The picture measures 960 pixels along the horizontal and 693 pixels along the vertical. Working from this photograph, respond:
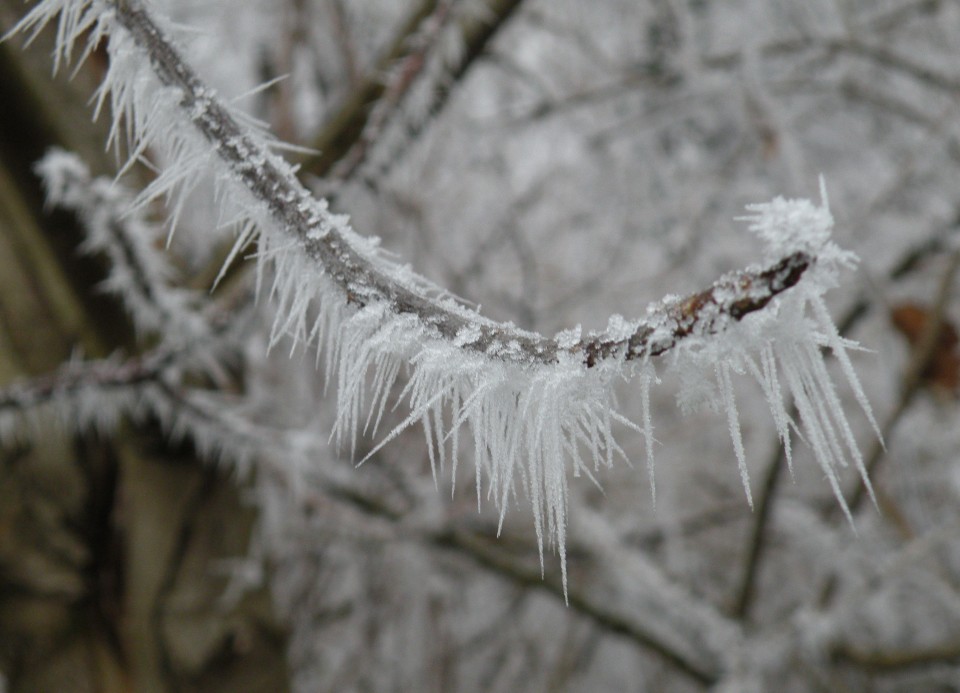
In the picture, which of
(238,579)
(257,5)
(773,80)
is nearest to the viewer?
(238,579)

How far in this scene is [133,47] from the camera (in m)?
0.38

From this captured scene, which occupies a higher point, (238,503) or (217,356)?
(217,356)

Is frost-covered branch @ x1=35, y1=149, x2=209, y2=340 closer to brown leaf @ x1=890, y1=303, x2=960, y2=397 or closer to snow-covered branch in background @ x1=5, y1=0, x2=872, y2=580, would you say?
snow-covered branch in background @ x1=5, y1=0, x2=872, y2=580

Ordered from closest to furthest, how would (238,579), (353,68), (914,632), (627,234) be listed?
(238,579), (353,68), (627,234), (914,632)

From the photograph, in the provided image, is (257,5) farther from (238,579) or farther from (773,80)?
(238,579)

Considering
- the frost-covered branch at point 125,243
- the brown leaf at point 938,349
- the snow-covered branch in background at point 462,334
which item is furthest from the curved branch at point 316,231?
the brown leaf at point 938,349

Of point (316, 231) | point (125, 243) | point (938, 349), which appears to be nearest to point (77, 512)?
point (125, 243)

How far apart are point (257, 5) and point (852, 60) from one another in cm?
214

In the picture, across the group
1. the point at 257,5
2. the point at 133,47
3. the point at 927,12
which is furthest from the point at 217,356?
the point at 927,12

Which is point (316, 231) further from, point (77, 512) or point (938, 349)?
point (938, 349)

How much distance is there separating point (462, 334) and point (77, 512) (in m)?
1.11

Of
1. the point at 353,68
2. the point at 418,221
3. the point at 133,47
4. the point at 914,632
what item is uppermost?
the point at 353,68

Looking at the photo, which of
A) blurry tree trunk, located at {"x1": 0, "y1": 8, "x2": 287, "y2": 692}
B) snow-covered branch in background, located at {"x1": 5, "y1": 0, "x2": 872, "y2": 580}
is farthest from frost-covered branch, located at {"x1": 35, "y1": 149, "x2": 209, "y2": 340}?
snow-covered branch in background, located at {"x1": 5, "y1": 0, "x2": 872, "y2": 580}

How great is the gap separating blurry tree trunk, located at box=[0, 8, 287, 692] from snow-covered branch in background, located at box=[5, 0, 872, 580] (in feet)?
2.73
